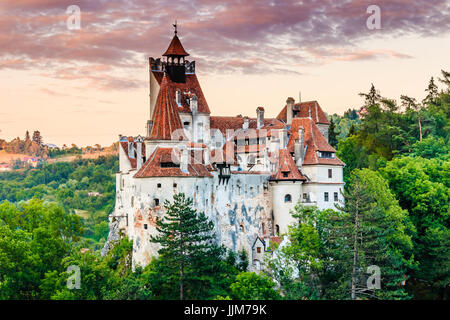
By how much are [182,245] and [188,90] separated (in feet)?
72.2

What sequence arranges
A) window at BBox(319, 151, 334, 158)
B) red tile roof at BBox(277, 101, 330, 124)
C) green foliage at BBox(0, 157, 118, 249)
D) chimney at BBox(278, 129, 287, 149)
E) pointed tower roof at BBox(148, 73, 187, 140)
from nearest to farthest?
pointed tower roof at BBox(148, 73, 187, 140) < window at BBox(319, 151, 334, 158) < chimney at BBox(278, 129, 287, 149) < red tile roof at BBox(277, 101, 330, 124) < green foliage at BBox(0, 157, 118, 249)

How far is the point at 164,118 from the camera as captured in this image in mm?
61625

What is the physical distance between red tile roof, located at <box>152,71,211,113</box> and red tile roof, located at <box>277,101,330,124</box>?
10.2m

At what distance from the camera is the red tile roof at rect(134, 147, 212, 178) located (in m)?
58.5

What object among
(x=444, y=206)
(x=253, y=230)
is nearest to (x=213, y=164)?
(x=253, y=230)

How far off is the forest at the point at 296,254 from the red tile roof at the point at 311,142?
445 centimetres

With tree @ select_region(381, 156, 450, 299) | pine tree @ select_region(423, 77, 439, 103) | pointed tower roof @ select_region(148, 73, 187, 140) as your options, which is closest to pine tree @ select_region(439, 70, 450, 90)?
pine tree @ select_region(423, 77, 439, 103)

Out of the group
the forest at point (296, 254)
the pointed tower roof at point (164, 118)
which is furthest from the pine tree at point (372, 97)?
the pointed tower roof at point (164, 118)

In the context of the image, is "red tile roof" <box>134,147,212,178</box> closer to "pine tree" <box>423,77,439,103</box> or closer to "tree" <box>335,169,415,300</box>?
"tree" <box>335,169,415,300</box>

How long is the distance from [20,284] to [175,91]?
27.3m

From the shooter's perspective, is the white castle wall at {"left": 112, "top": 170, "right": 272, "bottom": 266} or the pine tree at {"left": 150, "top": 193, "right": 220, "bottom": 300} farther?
the white castle wall at {"left": 112, "top": 170, "right": 272, "bottom": 266}

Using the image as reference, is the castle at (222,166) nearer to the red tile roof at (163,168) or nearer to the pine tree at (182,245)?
the red tile roof at (163,168)

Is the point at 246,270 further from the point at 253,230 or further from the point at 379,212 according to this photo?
the point at 379,212

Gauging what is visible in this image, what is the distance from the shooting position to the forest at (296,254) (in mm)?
56531
